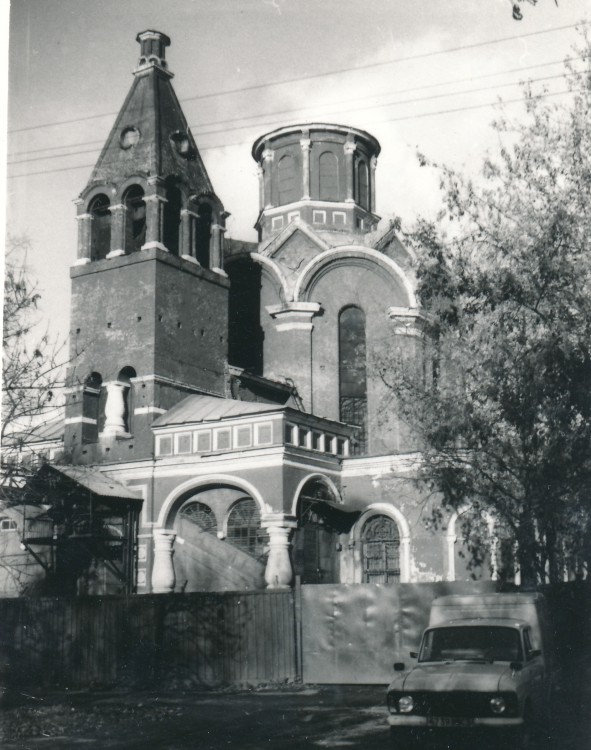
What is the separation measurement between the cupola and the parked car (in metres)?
25.7

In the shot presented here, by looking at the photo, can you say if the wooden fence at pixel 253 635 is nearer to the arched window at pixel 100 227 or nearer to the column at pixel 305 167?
the arched window at pixel 100 227

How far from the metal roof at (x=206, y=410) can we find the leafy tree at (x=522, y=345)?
25.0 ft

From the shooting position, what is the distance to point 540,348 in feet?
45.4

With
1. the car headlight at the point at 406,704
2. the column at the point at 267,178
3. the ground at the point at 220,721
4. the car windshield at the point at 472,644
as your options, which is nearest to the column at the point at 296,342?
the column at the point at 267,178

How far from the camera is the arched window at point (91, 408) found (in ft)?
89.6

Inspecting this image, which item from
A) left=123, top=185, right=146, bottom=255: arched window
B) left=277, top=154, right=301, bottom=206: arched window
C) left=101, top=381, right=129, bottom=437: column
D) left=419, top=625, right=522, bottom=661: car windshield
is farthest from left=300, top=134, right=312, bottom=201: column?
left=419, top=625, right=522, bottom=661: car windshield

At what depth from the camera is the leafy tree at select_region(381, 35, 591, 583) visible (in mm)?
13539

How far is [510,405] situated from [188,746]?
734cm

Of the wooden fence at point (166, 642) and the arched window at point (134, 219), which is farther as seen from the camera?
the arched window at point (134, 219)

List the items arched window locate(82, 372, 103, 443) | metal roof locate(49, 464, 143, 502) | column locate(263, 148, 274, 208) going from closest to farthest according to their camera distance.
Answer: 1. metal roof locate(49, 464, 143, 502)
2. arched window locate(82, 372, 103, 443)
3. column locate(263, 148, 274, 208)

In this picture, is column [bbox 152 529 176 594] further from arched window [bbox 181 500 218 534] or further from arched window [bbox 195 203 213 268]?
arched window [bbox 195 203 213 268]

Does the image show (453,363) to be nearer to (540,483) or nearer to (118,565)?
(540,483)

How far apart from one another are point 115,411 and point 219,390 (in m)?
3.46

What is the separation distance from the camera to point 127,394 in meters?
27.3
